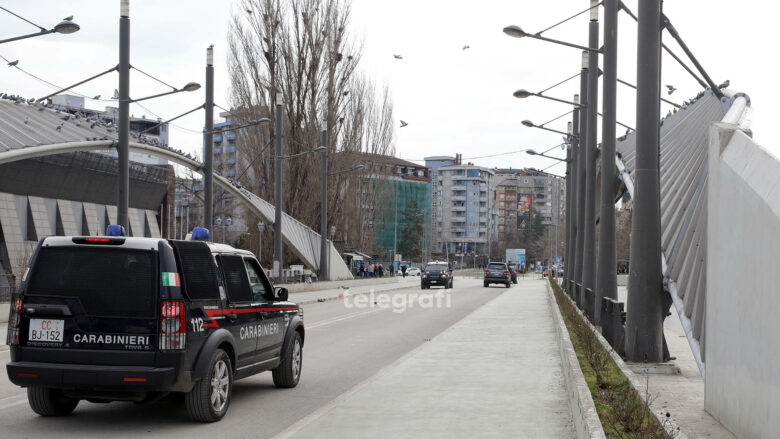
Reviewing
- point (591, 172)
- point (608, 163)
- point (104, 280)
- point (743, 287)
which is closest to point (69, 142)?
point (591, 172)

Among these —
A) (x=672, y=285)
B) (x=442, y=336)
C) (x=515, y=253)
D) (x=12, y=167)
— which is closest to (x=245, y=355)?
(x=672, y=285)

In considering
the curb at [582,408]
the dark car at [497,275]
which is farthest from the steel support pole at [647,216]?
the dark car at [497,275]

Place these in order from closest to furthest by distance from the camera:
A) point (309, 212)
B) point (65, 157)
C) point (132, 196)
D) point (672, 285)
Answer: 1. point (672, 285)
2. point (65, 157)
3. point (309, 212)
4. point (132, 196)

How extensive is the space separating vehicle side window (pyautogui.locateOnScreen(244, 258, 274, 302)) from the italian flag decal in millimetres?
1803

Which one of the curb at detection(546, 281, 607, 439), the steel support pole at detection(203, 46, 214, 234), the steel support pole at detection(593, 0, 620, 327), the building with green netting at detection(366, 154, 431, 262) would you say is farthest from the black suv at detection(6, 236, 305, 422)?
the building with green netting at detection(366, 154, 431, 262)

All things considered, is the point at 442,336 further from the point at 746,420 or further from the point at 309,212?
the point at 309,212

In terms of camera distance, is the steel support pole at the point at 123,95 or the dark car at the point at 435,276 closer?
the steel support pole at the point at 123,95

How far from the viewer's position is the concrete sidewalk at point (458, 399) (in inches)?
331

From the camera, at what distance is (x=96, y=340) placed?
26.4 feet

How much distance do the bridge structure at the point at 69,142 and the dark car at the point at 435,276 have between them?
7721 millimetres

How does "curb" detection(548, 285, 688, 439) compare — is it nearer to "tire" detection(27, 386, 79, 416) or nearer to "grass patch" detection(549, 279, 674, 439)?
"grass patch" detection(549, 279, 674, 439)

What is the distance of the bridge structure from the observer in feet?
96.5

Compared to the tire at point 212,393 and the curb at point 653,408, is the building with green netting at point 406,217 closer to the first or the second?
the curb at point 653,408

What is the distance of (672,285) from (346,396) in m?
5.27
